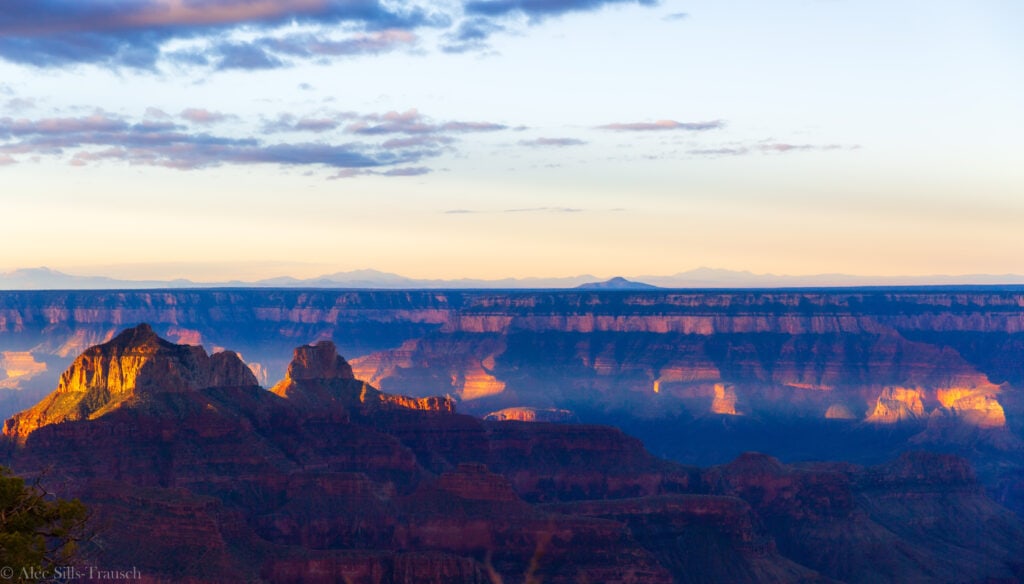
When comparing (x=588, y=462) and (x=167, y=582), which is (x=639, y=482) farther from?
(x=167, y=582)

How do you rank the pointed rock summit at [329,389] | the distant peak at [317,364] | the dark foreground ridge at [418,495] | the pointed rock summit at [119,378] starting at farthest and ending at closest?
the distant peak at [317,364] → the pointed rock summit at [329,389] → the pointed rock summit at [119,378] → the dark foreground ridge at [418,495]

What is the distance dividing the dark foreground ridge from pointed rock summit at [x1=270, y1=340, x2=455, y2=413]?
0.29m

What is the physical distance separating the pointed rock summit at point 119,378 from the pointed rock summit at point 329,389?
44.3ft

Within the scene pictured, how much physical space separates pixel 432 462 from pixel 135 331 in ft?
91.2

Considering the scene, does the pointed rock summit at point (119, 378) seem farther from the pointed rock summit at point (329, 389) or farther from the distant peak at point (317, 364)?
the distant peak at point (317, 364)

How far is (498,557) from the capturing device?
134 metres

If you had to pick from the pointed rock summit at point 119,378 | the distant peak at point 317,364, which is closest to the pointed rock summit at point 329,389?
the distant peak at point 317,364

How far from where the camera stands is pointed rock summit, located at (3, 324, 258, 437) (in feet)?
503

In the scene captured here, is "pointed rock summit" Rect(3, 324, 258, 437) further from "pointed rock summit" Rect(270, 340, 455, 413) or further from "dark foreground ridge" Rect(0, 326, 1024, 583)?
"pointed rock summit" Rect(270, 340, 455, 413)

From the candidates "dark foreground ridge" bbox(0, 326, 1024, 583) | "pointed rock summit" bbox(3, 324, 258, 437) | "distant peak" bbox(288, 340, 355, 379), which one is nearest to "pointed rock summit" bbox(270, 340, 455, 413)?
"distant peak" bbox(288, 340, 355, 379)

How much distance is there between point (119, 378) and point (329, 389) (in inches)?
1196

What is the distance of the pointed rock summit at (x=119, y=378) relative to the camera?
153 metres

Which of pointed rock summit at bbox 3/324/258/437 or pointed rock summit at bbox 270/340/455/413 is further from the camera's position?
pointed rock summit at bbox 270/340/455/413

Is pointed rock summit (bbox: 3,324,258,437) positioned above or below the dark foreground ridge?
above
